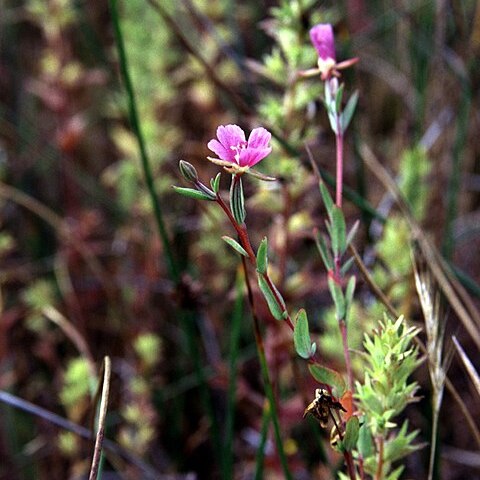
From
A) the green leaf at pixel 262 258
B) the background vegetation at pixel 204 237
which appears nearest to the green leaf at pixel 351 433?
the green leaf at pixel 262 258

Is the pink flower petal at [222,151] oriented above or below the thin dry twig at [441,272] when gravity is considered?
above

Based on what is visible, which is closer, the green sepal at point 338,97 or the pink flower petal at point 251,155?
the pink flower petal at point 251,155

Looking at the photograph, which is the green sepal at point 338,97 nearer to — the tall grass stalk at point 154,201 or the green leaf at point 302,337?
the green leaf at point 302,337

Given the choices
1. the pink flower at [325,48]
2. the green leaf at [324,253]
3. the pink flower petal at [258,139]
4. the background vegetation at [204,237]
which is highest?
the pink flower at [325,48]

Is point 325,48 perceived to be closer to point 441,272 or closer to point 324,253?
point 324,253

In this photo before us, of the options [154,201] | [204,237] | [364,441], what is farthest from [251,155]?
[204,237]

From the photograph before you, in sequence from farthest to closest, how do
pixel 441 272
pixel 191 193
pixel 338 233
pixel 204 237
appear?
pixel 204 237 → pixel 441 272 → pixel 338 233 → pixel 191 193

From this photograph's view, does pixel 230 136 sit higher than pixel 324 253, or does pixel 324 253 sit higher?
pixel 230 136
